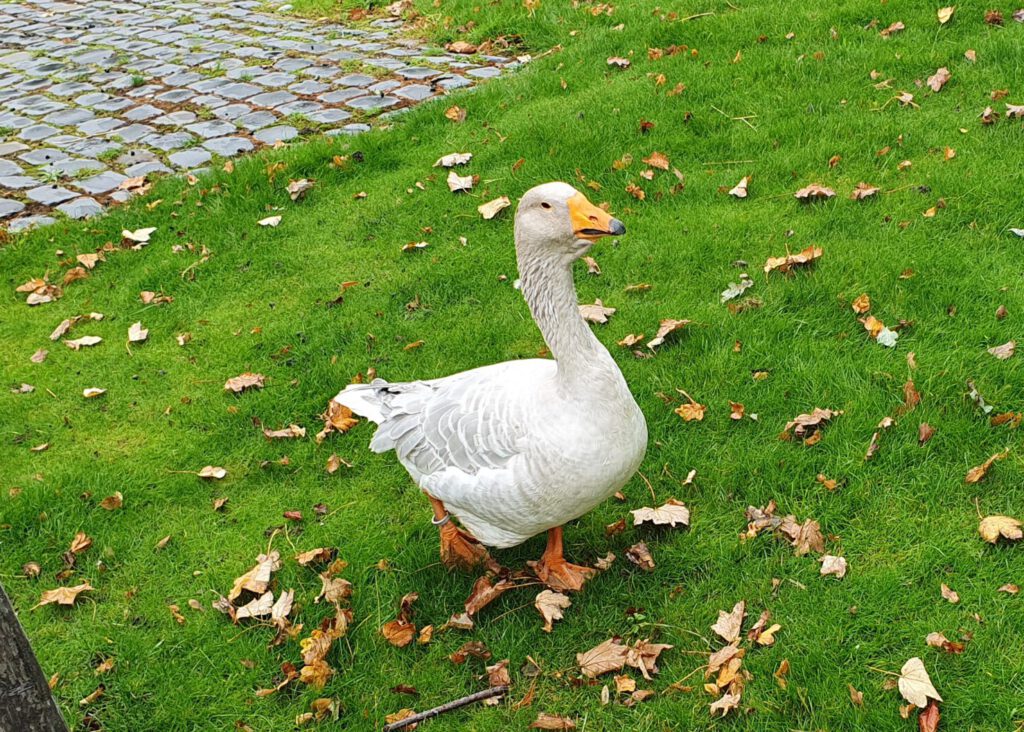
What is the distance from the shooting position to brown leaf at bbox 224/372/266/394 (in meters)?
5.29

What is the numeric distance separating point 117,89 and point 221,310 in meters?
4.72

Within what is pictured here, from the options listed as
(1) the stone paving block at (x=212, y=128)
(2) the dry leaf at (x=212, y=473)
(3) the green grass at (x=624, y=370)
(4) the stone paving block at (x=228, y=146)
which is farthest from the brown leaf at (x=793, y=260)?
(1) the stone paving block at (x=212, y=128)

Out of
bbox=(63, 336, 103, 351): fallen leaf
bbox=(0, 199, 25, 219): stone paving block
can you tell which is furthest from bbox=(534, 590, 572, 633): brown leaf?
bbox=(0, 199, 25, 219): stone paving block

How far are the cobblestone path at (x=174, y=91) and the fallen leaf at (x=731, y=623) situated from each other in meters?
5.93

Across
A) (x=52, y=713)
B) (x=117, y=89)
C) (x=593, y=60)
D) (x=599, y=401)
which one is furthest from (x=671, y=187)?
(x=117, y=89)

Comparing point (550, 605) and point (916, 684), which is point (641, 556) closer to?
point (550, 605)

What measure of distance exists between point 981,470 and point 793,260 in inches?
73.3

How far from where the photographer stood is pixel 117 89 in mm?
9266

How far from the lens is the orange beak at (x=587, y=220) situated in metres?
3.17

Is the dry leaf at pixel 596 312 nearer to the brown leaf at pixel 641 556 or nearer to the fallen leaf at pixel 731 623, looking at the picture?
the brown leaf at pixel 641 556

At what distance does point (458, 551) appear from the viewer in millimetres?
4039

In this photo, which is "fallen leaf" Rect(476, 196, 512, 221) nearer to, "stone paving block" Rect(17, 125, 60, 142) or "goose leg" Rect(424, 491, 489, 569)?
"goose leg" Rect(424, 491, 489, 569)

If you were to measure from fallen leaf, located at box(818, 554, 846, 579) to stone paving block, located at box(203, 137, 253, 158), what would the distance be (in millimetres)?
6268

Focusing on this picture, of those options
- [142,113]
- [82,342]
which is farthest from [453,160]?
[142,113]
